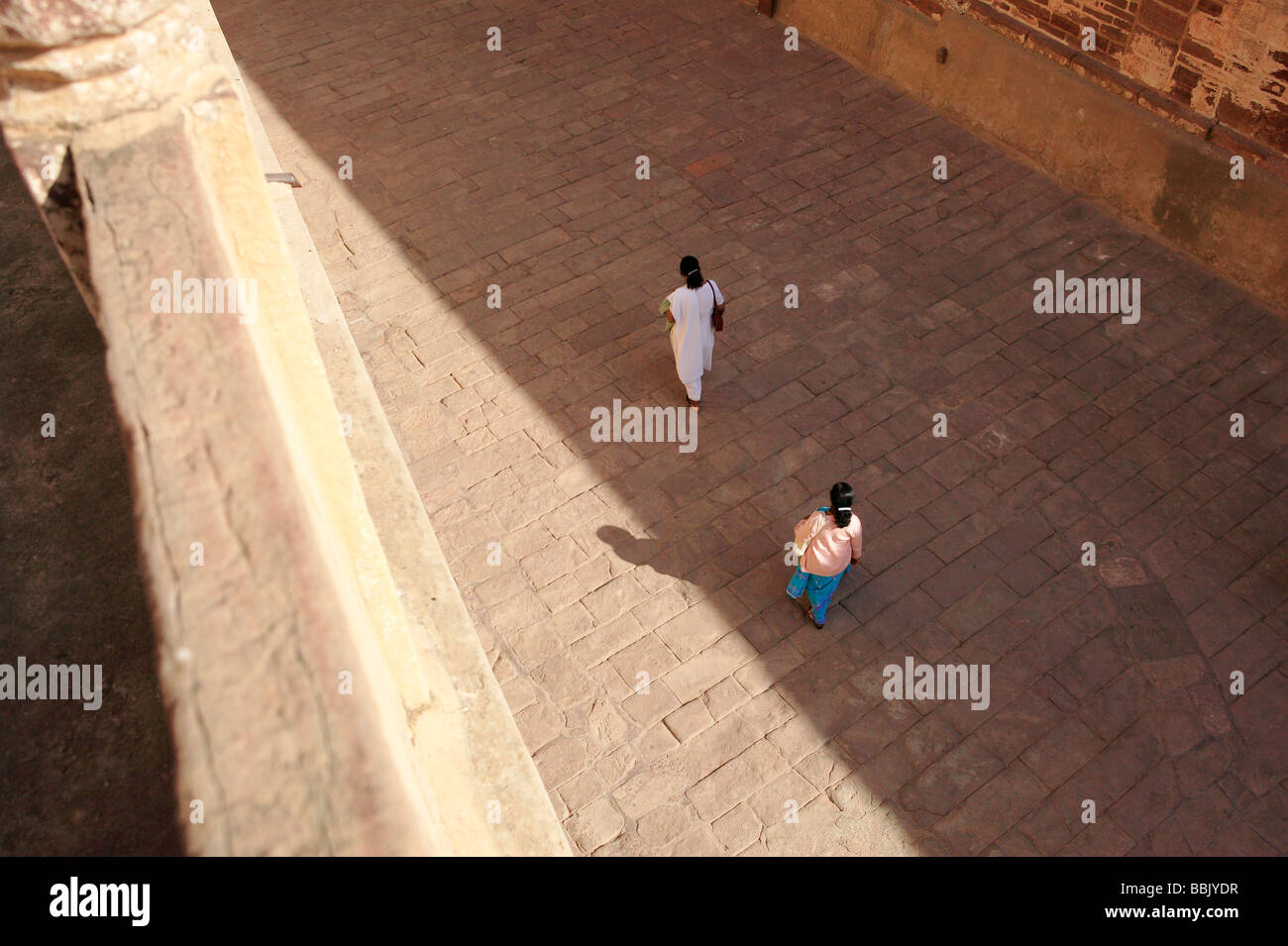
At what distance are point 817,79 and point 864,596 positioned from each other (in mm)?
7253

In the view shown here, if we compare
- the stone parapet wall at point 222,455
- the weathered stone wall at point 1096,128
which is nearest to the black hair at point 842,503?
the stone parapet wall at point 222,455

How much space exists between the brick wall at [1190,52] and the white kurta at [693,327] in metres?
4.74

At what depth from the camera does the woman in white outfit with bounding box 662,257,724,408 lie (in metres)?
7.67

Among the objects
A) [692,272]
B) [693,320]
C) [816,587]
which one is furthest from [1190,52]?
[816,587]

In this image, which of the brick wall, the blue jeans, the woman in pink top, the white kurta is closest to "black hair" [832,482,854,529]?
the woman in pink top

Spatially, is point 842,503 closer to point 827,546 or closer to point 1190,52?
point 827,546

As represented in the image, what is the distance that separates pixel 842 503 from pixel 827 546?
0.99 feet

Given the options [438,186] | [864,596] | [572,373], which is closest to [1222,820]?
[864,596]

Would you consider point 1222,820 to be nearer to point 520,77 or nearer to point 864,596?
point 864,596

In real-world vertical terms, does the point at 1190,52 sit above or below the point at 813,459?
above

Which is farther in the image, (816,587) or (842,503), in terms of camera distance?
(816,587)

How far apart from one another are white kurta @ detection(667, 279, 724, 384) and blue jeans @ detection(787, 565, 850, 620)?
190cm

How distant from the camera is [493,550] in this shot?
24.0ft

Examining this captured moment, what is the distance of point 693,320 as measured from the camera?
7676 mm
